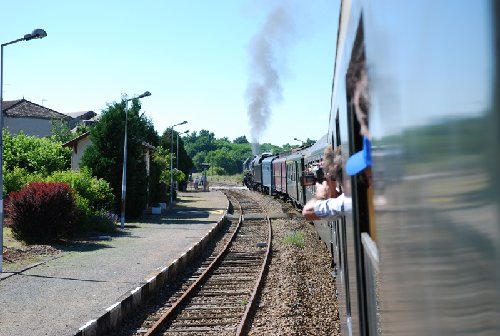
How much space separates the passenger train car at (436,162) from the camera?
35.1 inches

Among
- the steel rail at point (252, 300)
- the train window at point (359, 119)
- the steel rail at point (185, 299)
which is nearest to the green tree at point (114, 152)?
the steel rail at point (185, 299)

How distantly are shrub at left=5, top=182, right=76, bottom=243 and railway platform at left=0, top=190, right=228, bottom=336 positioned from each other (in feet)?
3.53

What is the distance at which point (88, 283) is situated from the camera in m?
12.1

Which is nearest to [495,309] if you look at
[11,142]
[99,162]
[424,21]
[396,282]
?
[424,21]

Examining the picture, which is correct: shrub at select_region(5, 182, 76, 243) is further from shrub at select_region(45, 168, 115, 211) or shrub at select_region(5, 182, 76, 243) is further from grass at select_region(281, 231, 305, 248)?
grass at select_region(281, 231, 305, 248)

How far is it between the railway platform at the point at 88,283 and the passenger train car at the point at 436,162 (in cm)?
637

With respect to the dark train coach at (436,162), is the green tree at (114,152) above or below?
above

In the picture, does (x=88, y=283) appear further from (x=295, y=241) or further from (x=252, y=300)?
(x=295, y=241)

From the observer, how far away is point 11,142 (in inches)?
1294

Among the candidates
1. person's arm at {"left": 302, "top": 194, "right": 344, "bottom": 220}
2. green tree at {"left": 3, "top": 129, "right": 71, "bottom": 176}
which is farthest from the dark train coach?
green tree at {"left": 3, "top": 129, "right": 71, "bottom": 176}

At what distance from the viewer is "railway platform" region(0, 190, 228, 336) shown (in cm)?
878

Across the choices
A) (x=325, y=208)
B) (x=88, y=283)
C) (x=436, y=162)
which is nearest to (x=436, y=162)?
(x=436, y=162)

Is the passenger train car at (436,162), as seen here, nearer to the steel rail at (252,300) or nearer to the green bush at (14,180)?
the steel rail at (252,300)

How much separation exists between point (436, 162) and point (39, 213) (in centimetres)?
1747
